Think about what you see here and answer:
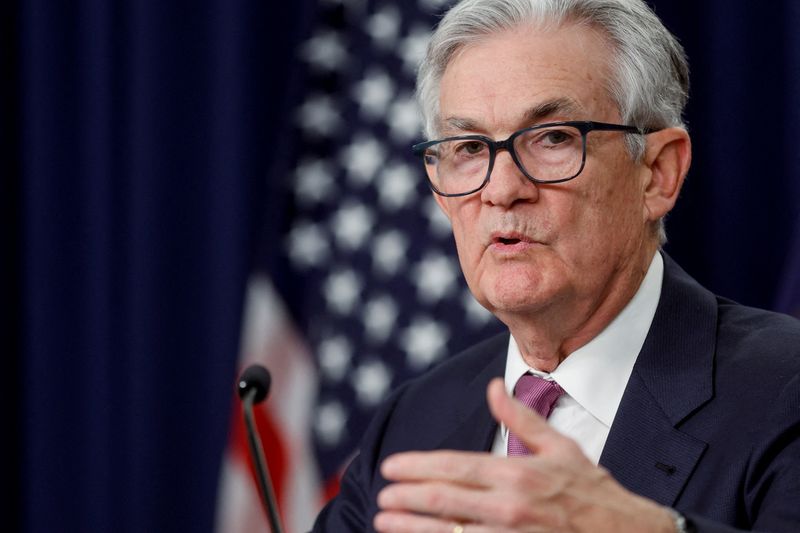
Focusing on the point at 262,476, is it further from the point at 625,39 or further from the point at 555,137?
the point at 625,39

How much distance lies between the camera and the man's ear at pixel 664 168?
84.4 inches

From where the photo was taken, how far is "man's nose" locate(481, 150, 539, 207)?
6.61ft

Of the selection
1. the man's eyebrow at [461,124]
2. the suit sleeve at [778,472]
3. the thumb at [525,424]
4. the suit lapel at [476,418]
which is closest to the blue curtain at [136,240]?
the suit lapel at [476,418]

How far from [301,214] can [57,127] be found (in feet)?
2.81

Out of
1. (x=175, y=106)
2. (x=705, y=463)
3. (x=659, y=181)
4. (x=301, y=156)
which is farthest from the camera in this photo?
(x=175, y=106)

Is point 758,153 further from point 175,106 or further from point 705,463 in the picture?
point 175,106

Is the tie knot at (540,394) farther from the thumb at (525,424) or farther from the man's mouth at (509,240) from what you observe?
the thumb at (525,424)

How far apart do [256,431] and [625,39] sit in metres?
1.00

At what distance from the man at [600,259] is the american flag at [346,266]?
0.79 m

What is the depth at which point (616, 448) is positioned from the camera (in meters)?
1.95

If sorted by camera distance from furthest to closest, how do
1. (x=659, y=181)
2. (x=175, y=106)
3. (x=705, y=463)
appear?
(x=175, y=106), (x=659, y=181), (x=705, y=463)

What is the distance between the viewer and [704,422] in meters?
1.91

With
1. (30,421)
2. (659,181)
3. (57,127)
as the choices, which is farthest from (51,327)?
(659,181)

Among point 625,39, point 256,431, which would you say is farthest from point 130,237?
point 625,39
